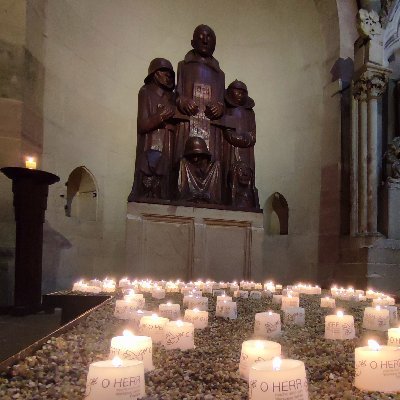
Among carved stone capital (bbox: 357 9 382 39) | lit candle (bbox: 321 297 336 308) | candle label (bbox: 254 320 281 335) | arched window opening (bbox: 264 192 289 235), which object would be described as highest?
carved stone capital (bbox: 357 9 382 39)

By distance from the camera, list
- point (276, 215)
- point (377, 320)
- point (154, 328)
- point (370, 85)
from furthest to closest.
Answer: point (276, 215) → point (370, 85) → point (377, 320) → point (154, 328)

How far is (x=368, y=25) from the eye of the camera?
6.23 metres

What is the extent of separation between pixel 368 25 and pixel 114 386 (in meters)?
6.38

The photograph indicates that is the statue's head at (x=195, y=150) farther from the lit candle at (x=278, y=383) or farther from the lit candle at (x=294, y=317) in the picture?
the lit candle at (x=278, y=383)

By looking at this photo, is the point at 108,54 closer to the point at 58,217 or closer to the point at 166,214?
the point at 58,217

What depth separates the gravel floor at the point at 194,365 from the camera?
1224 mm

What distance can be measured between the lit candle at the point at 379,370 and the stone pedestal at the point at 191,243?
11.6 ft

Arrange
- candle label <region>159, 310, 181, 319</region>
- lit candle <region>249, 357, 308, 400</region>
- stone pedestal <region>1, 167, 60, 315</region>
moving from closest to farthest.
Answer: lit candle <region>249, 357, 308, 400</region> < candle label <region>159, 310, 181, 319</region> < stone pedestal <region>1, 167, 60, 315</region>

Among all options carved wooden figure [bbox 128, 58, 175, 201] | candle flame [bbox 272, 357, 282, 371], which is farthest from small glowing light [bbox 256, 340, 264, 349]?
carved wooden figure [bbox 128, 58, 175, 201]

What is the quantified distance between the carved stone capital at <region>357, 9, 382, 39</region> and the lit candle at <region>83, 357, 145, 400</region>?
20.5 feet

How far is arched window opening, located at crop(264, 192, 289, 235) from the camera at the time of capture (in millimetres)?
7422

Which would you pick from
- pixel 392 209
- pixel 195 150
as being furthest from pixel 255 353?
pixel 392 209

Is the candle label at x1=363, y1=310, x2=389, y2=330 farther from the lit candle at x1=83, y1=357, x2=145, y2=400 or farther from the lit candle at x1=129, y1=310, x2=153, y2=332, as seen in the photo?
the lit candle at x1=83, y1=357, x2=145, y2=400

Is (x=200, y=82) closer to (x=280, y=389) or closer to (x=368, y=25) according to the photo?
(x=368, y=25)
